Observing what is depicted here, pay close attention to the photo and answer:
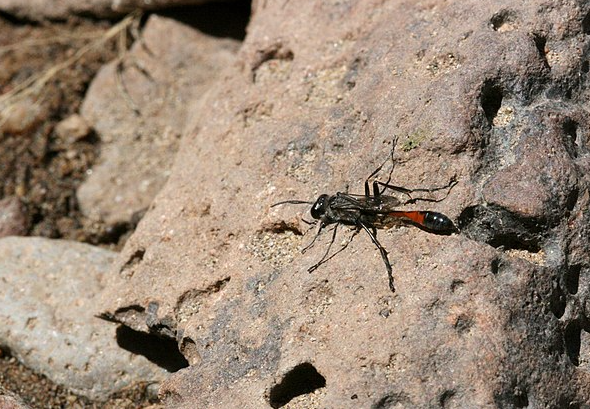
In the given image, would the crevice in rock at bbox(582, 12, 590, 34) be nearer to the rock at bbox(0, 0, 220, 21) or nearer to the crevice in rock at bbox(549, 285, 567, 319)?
the crevice in rock at bbox(549, 285, 567, 319)

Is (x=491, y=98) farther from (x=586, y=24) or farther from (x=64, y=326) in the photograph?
(x=64, y=326)

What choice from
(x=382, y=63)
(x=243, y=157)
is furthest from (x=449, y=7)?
(x=243, y=157)

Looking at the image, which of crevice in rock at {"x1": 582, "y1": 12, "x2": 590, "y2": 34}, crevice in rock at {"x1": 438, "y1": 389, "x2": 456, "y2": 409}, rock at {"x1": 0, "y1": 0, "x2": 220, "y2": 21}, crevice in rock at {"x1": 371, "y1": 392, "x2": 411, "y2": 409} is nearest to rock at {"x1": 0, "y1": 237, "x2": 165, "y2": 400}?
crevice in rock at {"x1": 371, "y1": 392, "x2": 411, "y2": 409}

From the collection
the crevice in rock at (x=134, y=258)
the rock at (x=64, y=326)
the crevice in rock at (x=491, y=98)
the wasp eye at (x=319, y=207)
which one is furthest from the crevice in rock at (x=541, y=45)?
the rock at (x=64, y=326)

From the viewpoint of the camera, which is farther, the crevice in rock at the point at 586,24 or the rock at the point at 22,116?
the rock at the point at 22,116

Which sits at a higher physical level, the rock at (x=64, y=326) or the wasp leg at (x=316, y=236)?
the wasp leg at (x=316, y=236)

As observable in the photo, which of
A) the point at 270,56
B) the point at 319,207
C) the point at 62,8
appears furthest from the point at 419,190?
the point at 62,8

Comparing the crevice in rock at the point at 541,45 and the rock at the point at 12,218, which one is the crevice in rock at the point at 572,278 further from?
the rock at the point at 12,218
